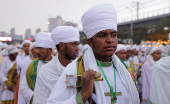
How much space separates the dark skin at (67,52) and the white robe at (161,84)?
1430 millimetres

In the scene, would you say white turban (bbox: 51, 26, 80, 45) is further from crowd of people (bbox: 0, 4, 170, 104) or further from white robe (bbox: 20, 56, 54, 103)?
white robe (bbox: 20, 56, 54, 103)

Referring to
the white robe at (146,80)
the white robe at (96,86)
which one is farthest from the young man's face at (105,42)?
the white robe at (146,80)

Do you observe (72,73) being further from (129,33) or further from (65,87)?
(129,33)

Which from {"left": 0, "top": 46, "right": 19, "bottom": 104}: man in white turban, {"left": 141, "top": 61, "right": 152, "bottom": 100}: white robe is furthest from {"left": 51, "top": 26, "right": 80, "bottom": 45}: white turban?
{"left": 141, "top": 61, "right": 152, "bottom": 100}: white robe

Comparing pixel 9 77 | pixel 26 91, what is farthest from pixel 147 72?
pixel 9 77

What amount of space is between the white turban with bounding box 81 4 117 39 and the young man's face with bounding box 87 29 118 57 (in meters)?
0.05

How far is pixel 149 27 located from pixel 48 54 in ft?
109

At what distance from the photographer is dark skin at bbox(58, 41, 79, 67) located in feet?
9.32

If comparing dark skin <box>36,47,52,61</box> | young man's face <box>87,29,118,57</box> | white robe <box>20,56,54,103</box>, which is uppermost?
young man's face <box>87,29,118,57</box>

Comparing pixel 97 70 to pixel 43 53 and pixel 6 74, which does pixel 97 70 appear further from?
pixel 6 74

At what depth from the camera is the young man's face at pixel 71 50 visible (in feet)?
9.29

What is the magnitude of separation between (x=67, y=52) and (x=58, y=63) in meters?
0.24

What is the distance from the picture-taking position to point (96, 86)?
178 cm

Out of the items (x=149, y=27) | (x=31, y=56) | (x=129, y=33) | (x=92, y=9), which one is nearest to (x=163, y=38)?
(x=149, y=27)
